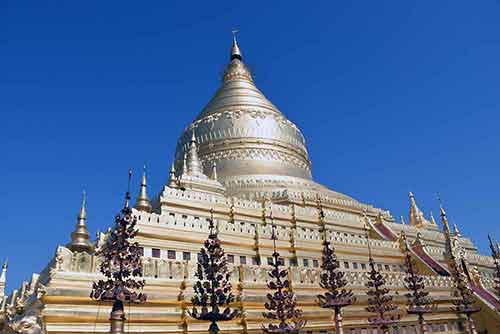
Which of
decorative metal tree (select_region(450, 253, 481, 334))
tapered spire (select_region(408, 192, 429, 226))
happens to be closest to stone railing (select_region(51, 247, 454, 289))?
decorative metal tree (select_region(450, 253, 481, 334))

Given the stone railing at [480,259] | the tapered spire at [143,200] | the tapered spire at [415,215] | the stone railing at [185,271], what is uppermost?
the tapered spire at [415,215]

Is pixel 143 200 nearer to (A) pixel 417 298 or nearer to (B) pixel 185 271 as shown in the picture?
(B) pixel 185 271

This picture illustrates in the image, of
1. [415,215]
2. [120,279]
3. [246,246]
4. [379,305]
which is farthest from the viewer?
[415,215]

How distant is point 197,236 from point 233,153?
67.5 feet

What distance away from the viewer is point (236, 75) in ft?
203

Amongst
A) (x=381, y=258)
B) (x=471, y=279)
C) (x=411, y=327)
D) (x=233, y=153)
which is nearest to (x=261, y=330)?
(x=411, y=327)

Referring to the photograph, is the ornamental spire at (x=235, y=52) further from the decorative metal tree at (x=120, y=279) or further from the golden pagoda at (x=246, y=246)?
the decorative metal tree at (x=120, y=279)

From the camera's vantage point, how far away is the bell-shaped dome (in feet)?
142

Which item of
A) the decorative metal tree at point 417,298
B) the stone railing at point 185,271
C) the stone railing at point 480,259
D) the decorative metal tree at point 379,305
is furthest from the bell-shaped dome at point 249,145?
the stone railing at point 480,259

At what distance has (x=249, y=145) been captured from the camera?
158 ft

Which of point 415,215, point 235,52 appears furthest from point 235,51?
point 415,215

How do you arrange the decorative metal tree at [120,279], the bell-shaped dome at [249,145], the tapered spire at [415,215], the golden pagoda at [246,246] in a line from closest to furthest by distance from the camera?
1. the decorative metal tree at [120,279]
2. the golden pagoda at [246,246]
3. the bell-shaped dome at [249,145]
4. the tapered spire at [415,215]

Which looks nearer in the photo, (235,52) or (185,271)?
(185,271)

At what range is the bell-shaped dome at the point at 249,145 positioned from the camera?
43188 millimetres
